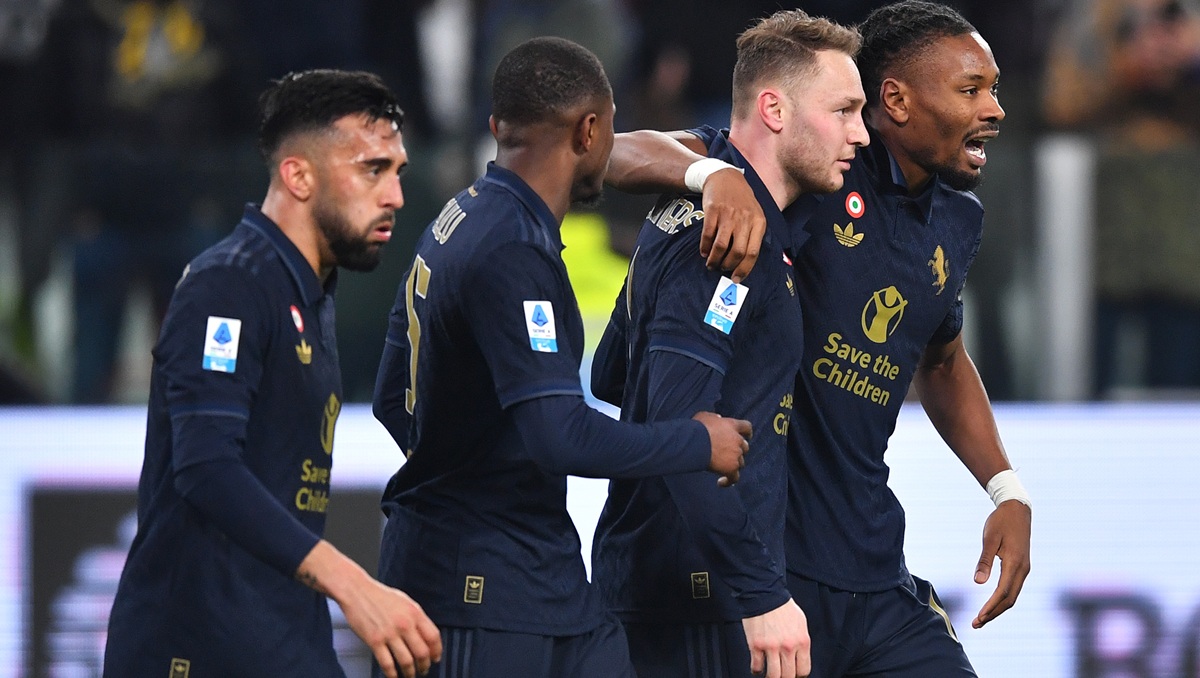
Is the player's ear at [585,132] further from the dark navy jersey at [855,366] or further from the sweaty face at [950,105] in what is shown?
the sweaty face at [950,105]

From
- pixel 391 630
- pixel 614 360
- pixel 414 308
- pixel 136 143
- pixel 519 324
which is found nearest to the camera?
pixel 391 630

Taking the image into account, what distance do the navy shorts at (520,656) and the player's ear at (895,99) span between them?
1581 mm

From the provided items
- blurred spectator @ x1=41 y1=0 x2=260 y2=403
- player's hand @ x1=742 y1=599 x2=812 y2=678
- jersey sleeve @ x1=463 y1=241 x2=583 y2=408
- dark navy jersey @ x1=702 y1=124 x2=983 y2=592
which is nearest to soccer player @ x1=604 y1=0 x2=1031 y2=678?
dark navy jersey @ x1=702 y1=124 x2=983 y2=592

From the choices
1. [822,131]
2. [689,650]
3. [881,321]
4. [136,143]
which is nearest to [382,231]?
[822,131]

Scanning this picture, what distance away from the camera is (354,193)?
3543mm

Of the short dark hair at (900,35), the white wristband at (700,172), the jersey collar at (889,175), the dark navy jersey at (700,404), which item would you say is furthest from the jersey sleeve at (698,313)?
the short dark hair at (900,35)

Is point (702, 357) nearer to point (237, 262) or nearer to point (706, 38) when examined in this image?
point (237, 262)

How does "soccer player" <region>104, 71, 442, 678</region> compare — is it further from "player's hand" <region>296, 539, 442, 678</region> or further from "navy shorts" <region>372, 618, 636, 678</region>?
"navy shorts" <region>372, 618, 636, 678</region>

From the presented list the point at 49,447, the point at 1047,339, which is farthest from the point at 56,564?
the point at 1047,339

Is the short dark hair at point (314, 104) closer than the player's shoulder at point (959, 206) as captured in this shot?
Yes

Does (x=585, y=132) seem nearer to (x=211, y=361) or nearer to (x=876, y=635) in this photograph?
(x=211, y=361)

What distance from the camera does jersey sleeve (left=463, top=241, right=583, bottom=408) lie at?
11.0 feet

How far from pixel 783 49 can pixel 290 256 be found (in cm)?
127

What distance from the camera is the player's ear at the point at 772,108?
388 centimetres
